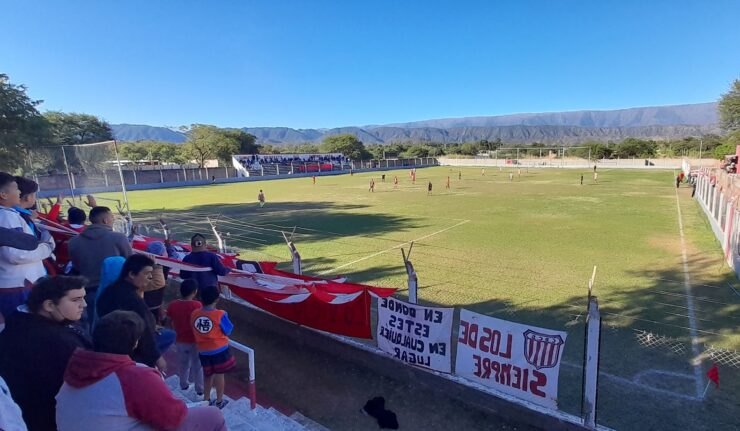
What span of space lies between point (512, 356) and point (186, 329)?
157 inches

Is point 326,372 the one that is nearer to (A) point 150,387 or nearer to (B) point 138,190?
(A) point 150,387

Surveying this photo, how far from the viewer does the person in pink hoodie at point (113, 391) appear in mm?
2221

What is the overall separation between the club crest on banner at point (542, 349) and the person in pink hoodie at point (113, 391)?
3.79m

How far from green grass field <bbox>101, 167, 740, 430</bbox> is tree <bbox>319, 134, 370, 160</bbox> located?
3362 inches

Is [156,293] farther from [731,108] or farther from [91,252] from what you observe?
[731,108]

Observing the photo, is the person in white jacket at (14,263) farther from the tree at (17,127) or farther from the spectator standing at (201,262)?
the tree at (17,127)

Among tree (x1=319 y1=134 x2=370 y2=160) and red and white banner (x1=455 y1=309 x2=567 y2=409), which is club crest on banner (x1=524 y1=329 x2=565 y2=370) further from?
tree (x1=319 y1=134 x2=370 y2=160)

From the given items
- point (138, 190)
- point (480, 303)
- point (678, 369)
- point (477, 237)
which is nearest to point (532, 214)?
Result: point (477, 237)

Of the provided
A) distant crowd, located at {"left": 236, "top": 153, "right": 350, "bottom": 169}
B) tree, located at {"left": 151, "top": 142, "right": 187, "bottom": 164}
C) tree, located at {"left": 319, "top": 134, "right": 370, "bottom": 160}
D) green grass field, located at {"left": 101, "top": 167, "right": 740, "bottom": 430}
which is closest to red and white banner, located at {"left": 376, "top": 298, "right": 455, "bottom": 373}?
green grass field, located at {"left": 101, "top": 167, "right": 740, "bottom": 430}

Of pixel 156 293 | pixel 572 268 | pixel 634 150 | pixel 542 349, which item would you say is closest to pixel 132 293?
pixel 156 293

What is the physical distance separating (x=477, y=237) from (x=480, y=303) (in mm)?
7330

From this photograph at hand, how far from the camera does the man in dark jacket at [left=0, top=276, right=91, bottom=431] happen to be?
2562mm

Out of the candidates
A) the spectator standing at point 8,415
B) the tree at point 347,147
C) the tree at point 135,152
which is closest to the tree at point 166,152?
the tree at point 135,152

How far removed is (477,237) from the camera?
16.1 meters
